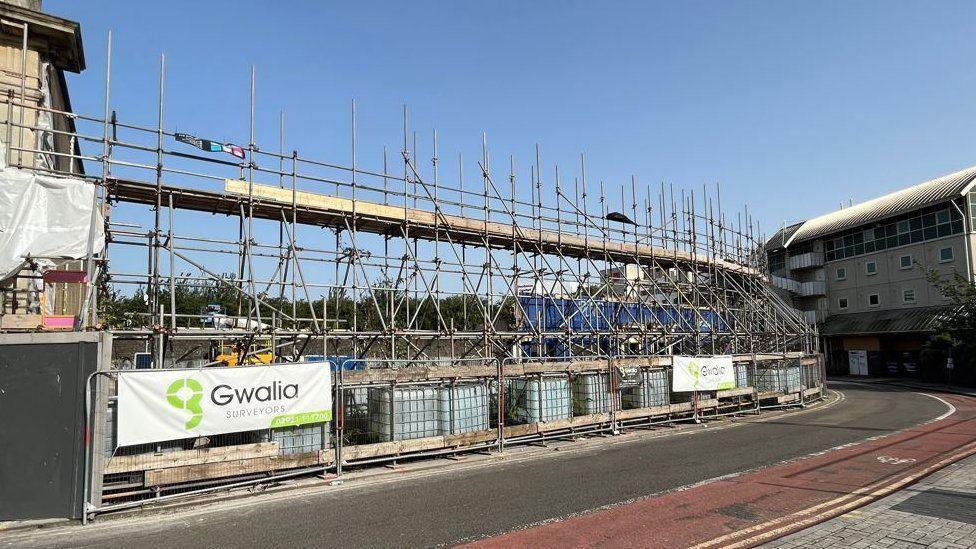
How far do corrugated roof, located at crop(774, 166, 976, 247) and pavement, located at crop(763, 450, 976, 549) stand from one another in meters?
36.5

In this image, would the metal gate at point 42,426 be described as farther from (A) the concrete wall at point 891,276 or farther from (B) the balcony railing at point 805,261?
(B) the balcony railing at point 805,261

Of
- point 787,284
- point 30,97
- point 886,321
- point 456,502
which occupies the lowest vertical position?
point 456,502

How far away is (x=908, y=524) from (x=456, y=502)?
584 centimetres

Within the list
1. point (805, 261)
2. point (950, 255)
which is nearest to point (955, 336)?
point (950, 255)

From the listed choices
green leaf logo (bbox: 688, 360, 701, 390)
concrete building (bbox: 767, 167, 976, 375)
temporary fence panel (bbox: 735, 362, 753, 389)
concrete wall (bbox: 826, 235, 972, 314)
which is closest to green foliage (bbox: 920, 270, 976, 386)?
concrete wall (bbox: 826, 235, 972, 314)

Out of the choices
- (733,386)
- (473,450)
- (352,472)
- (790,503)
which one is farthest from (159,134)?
(733,386)

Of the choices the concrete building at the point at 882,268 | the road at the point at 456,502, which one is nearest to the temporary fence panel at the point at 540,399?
the road at the point at 456,502

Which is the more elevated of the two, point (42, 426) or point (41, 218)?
point (41, 218)

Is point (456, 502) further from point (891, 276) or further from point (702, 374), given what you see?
point (891, 276)

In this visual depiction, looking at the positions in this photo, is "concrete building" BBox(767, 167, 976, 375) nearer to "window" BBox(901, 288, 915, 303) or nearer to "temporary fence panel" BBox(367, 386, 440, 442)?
"window" BBox(901, 288, 915, 303)

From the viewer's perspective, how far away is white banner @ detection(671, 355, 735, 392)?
679 inches

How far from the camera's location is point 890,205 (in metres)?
42.4

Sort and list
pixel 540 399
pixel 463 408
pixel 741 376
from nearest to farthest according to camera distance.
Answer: pixel 463 408 < pixel 540 399 < pixel 741 376

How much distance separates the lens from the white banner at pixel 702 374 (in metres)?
17.2
